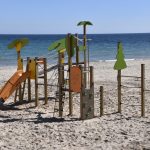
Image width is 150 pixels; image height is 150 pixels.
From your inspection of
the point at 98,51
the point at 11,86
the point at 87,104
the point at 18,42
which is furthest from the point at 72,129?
the point at 98,51

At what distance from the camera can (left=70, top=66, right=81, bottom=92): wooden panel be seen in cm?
1106

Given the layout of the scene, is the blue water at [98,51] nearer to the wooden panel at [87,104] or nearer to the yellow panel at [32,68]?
the yellow panel at [32,68]

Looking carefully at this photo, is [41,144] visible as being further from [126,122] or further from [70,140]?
[126,122]

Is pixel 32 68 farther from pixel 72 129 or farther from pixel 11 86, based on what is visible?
pixel 72 129

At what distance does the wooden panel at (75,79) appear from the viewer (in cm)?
1106

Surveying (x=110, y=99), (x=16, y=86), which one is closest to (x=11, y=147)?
(x=16, y=86)

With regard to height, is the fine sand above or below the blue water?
below

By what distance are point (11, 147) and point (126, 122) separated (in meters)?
3.10

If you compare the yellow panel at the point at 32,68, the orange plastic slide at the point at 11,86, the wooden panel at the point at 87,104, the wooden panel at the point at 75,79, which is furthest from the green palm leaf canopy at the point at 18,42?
the wooden panel at the point at 87,104

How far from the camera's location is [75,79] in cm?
1115

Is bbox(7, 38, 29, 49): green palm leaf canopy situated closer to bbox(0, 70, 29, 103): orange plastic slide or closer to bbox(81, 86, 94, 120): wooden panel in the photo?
bbox(0, 70, 29, 103): orange plastic slide

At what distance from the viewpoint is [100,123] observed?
10.5m

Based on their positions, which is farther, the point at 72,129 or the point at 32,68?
the point at 32,68

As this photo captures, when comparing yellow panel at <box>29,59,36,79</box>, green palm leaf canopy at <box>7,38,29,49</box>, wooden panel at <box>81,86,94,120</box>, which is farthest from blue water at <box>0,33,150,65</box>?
wooden panel at <box>81,86,94,120</box>
